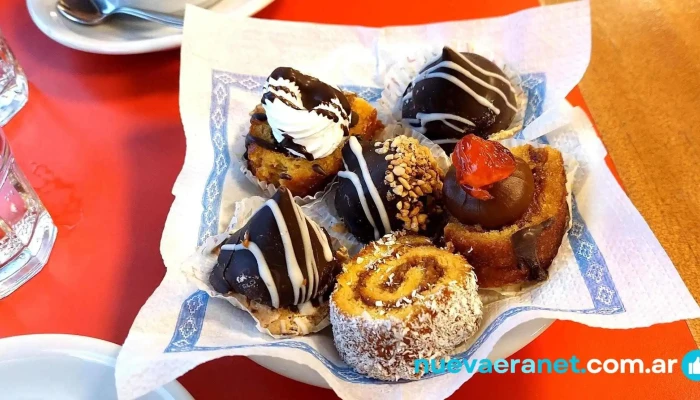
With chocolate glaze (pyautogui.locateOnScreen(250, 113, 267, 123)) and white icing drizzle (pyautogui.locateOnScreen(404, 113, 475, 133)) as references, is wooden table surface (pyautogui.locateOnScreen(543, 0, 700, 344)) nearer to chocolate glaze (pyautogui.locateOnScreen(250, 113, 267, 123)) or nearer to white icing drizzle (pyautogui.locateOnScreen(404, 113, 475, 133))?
white icing drizzle (pyautogui.locateOnScreen(404, 113, 475, 133))

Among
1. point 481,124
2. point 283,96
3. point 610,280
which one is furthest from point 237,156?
point 610,280

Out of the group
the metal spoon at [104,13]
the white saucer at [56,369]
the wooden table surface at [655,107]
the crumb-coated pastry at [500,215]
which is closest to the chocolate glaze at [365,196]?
the crumb-coated pastry at [500,215]

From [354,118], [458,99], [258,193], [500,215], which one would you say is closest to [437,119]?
[458,99]

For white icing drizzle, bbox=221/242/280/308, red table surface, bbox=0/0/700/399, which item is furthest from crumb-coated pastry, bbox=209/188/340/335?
red table surface, bbox=0/0/700/399

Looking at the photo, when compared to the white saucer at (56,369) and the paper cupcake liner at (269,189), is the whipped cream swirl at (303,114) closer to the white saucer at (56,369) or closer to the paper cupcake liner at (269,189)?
the paper cupcake liner at (269,189)

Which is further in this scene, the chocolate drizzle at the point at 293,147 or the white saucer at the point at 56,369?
the chocolate drizzle at the point at 293,147

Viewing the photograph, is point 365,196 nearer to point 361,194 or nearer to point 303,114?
point 361,194
